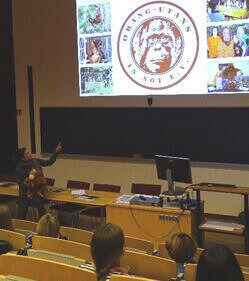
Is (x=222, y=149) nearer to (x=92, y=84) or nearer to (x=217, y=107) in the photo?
(x=217, y=107)

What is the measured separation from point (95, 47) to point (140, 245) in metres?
4.95

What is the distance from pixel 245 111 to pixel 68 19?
365cm

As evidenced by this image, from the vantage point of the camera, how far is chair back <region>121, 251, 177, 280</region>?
3715mm

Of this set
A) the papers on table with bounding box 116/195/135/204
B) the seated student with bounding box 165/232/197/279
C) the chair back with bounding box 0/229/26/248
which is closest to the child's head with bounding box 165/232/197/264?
the seated student with bounding box 165/232/197/279

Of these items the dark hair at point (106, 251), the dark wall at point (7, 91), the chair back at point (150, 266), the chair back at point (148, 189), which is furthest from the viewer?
the dark wall at point (7, 91)

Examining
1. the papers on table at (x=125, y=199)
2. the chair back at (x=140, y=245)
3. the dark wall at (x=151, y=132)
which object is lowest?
the chair back at (x=140, y=245)

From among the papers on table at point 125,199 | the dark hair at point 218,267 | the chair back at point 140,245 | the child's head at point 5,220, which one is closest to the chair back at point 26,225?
the child's head at point 5,220

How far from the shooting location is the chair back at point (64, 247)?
414cm

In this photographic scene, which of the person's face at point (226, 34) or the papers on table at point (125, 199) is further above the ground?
the person's face at point (226, 34)

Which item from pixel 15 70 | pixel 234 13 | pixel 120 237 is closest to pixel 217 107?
pixel 234 13

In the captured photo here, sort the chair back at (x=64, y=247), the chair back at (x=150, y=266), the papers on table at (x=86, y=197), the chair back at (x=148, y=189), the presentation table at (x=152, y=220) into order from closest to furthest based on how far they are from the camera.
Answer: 1. the chair back at (x=150, y=266)
2. the chair back at (x=64, y=247)
3. the presentation table at (x=152, y=220)
4. the papers on table at (x=86, y=197)
5. the chair back at (x=148, y=189)

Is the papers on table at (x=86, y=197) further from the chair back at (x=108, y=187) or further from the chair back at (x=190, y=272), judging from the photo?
the chair back at (x=190, y=272)

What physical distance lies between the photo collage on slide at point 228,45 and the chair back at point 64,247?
4.40 meters

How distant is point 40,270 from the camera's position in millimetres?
3400
